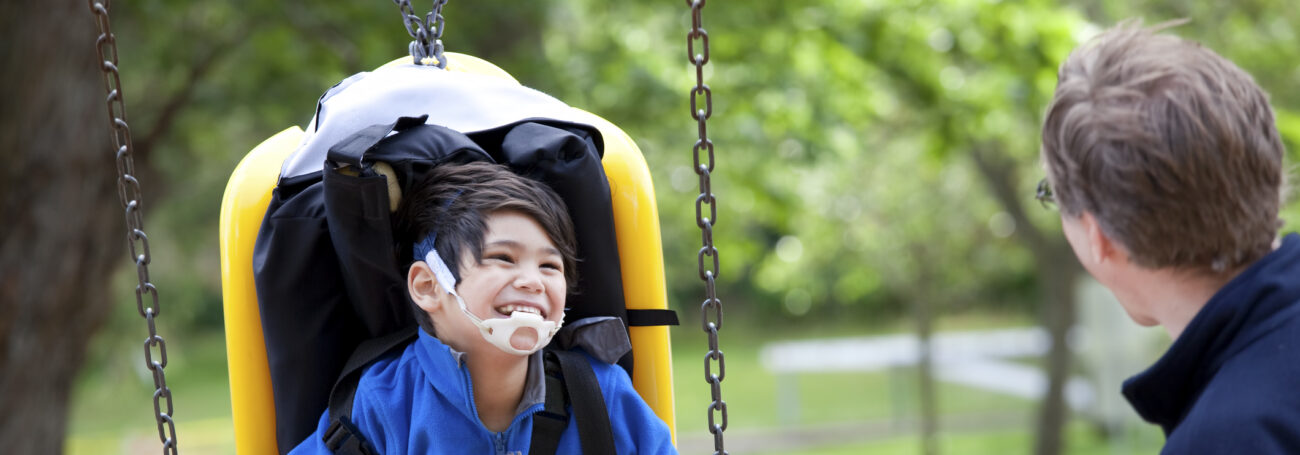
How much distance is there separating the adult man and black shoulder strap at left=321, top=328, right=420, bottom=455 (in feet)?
4.34

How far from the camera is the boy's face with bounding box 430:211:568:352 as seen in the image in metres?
2.03

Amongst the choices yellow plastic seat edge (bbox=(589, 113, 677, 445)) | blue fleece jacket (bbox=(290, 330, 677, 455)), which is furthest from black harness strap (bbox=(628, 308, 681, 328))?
blue fleece jacket (bbox=(290, 330, 677, 455))

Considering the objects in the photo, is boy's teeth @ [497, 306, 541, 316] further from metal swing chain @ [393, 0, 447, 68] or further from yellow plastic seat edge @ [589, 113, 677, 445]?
metal swing chain @ [393, 0, 447, 68]

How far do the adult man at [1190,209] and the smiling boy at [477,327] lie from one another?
928 mm

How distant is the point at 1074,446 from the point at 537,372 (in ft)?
55.3

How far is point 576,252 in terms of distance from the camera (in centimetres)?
228

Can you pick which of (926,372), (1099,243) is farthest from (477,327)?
(926,372)

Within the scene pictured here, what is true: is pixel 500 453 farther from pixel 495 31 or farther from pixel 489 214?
pixel 495 31

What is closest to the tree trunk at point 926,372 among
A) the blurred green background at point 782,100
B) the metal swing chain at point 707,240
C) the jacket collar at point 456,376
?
the blurred green background at point 782,100

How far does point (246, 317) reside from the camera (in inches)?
95.0

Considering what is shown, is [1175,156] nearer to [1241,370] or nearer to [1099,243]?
[1099,243]

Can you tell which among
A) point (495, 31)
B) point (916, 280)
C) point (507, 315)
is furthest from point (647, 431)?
point (916, 280)

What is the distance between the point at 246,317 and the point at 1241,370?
1917 millimetres

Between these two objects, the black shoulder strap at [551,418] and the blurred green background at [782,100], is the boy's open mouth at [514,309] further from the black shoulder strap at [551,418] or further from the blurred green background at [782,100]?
the blurred green background at [782,100]
